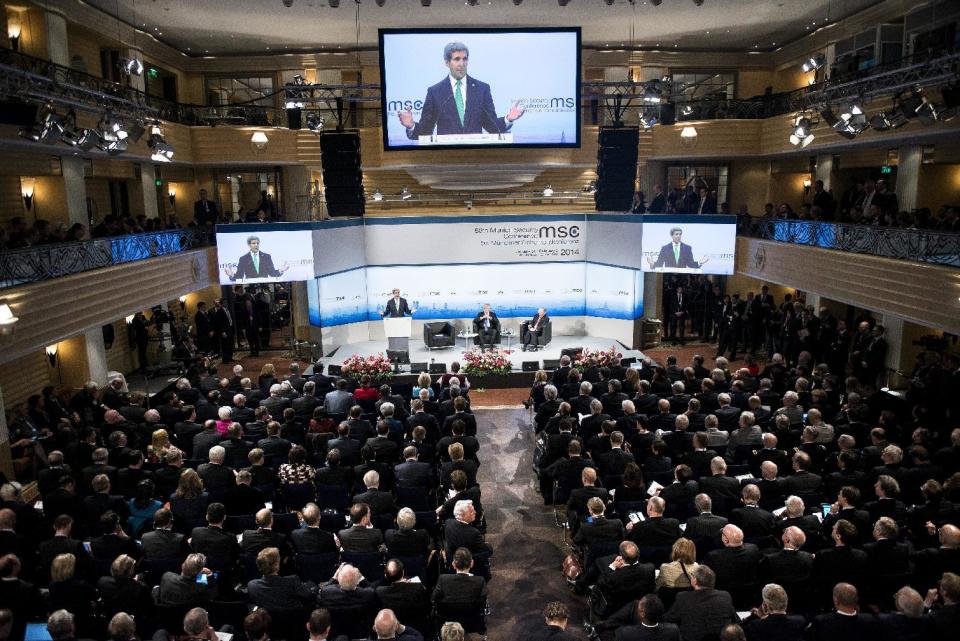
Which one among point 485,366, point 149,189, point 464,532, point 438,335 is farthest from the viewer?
point 438,335

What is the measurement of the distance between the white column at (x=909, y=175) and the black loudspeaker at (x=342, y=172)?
1193 centimetres

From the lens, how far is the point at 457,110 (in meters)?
15.7

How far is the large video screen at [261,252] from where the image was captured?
16.1m

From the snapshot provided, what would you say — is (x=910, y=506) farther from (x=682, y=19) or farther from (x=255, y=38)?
(x=255, y=38)

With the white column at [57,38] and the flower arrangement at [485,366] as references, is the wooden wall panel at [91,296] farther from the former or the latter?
the flower arrangement at [485,366]

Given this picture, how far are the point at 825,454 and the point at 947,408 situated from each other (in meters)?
3.34

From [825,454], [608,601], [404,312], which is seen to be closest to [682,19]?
[404,312]

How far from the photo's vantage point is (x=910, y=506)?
7.56 metres

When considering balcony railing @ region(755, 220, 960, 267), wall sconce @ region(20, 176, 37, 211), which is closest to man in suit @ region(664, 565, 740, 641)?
balcony railing @ region(755, 220, 960, 267)

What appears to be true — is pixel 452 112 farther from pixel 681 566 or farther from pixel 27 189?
pixel 681 566

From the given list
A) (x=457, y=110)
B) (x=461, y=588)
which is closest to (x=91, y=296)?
(x=457, y=110)

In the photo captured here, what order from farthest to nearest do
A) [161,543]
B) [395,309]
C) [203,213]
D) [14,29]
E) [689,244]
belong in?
[203,213], [395,309], [689,244], [14,29], [161,543]

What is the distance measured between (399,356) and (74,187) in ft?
25.4

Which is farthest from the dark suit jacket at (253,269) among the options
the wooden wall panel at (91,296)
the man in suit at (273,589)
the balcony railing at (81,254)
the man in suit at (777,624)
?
the man in suit at (777,624)
